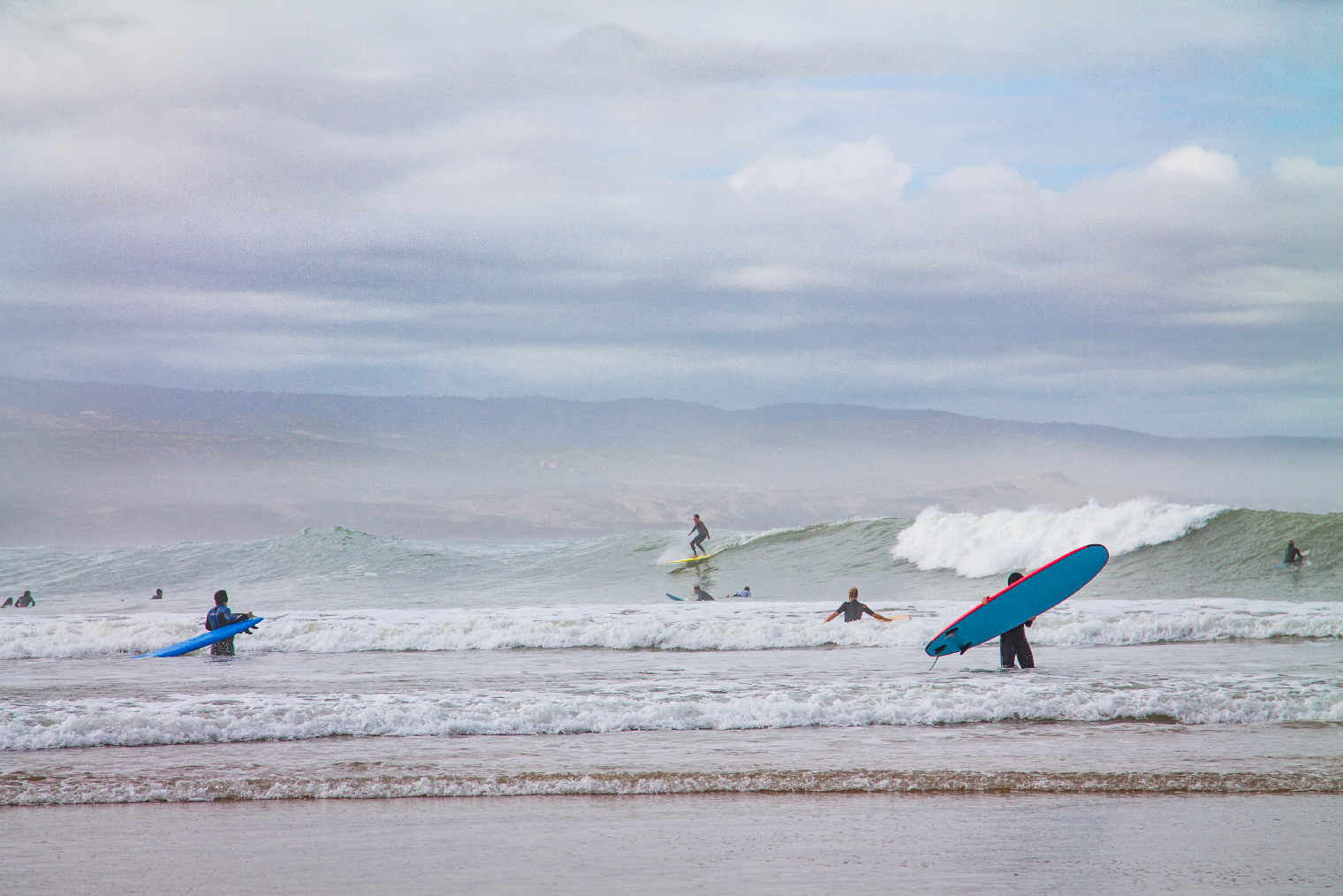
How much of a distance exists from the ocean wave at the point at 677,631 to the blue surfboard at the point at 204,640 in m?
0.89

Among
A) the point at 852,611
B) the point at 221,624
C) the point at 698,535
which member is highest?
the point at 698,535

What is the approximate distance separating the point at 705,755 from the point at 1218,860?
3428mm

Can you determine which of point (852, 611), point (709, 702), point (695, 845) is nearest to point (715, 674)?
point (709, 702)

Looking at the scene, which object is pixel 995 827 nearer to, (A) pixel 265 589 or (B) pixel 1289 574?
(B) pixel 1289 574

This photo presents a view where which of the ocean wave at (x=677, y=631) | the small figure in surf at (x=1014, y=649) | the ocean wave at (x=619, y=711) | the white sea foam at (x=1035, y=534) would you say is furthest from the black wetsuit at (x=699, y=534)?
the ocean wave at (x=619, y=711)

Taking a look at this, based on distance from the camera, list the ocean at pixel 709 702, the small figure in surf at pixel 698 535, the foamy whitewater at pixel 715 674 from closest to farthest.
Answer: the ocean at pixel 709 702 < the foamy whitewater at pixel 715 674 < the small figure in surf at pixel 698 535

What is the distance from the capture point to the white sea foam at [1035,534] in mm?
24594

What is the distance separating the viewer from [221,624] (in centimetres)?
1407

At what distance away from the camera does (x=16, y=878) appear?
4.84 metres

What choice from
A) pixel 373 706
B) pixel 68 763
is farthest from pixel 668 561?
pixel 68 763

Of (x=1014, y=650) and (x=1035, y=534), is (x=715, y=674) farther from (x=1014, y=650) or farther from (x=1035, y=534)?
(x=1035, y=534)

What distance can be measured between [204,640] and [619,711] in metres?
A: 7.88

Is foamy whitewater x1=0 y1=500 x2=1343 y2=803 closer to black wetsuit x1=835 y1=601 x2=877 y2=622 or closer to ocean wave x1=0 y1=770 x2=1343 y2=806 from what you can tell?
ocean wave x1=0 y1=770 x2=1343 y2=806

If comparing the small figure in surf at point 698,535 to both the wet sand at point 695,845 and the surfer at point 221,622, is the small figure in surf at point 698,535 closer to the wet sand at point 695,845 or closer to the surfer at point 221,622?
the surfer at point 221,622
